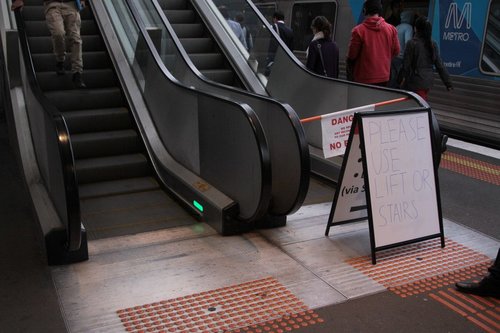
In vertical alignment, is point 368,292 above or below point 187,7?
below

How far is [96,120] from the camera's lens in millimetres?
6488

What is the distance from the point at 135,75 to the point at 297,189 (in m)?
3.47

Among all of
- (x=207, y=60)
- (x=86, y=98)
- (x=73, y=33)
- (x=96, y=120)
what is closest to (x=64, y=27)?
(x=73, y=33)

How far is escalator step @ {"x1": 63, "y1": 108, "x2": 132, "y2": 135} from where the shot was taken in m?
6.37

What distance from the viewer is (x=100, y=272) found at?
3854 mm

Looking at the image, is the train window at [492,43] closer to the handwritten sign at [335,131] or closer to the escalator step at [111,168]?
the handwritten sign at [335,131]

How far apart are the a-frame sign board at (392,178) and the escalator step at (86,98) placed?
3675 mm

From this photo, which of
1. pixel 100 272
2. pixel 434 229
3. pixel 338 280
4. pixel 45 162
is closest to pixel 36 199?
pixel 45 162

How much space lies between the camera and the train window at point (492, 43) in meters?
7.29

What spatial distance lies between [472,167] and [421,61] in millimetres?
1562

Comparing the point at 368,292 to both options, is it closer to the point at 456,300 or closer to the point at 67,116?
the point at 456,300

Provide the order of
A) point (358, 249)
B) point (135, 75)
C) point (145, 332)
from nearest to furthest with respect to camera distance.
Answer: point (145, 332)
point (358, 249)
point (135, 75)

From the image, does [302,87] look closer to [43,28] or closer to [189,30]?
[189,30]

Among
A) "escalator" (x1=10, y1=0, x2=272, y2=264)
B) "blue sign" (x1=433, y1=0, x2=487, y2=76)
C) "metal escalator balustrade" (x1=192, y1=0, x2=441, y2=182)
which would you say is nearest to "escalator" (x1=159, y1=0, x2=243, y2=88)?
"metal escalator balustrade" (x1=192, y1=0, x2=441, y2=182)
